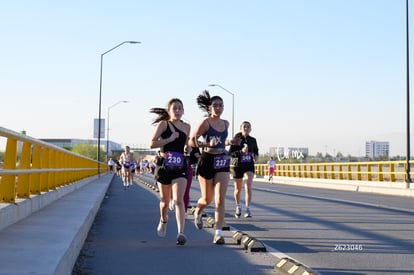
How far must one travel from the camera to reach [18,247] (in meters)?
6.51

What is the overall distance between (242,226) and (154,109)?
3.05 m

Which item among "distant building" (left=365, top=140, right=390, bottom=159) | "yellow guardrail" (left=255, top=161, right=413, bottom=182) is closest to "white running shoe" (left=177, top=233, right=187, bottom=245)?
"yellow guardrail" (left=255, top=161, right=413, bottom=182)

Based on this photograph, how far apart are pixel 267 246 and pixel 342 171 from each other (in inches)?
1122

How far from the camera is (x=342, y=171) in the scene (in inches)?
1448

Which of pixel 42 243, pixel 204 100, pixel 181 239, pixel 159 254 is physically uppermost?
pixel 204 100

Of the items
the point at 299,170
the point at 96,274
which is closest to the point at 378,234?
the point at 96,274

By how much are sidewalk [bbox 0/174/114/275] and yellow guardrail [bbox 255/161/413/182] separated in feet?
72.9

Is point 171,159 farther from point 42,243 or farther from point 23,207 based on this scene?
point 42,243

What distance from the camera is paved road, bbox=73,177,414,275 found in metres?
7.35

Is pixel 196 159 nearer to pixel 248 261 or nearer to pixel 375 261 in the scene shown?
pixel 248 261

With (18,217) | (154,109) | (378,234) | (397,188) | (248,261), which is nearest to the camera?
(248,261)

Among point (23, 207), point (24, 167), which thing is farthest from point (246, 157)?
point (23, 207)

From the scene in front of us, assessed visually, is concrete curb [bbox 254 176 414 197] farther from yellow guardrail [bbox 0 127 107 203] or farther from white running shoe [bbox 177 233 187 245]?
white running shoe [bbox 177 233 187 245]

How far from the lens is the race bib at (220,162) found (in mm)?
9312
